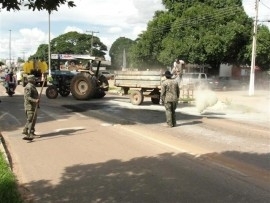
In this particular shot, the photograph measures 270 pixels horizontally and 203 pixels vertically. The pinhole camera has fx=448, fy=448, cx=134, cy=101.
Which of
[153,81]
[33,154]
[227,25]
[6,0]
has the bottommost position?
[33,154]

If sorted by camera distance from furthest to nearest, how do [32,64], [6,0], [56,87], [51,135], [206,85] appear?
[206,85], [32,64], [56,87], [51,135], [6,0]

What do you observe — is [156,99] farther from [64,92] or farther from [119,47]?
[119,47]

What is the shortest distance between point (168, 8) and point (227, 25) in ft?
25.6

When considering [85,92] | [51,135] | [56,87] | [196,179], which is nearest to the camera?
[196,179]

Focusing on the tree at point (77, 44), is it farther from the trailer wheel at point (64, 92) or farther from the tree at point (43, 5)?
the tree at point (43, 5)

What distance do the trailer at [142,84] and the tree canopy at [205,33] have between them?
57.9 ft

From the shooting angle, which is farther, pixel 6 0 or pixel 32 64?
pixel 32 64

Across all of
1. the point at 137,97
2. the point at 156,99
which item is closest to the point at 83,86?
the point at 137,97

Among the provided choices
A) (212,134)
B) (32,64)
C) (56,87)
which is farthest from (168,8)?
(212,134)

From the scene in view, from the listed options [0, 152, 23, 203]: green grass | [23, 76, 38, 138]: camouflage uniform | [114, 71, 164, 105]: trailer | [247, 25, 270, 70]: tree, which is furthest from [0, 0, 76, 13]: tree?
[247, 25, 270, 70]: tree

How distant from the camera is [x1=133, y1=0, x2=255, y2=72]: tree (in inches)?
1481

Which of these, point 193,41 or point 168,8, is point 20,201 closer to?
point 193,41

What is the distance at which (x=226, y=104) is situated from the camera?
2116 centimetres

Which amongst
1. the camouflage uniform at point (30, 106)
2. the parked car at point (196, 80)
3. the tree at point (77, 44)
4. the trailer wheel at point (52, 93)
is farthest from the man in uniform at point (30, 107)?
the tree at point (77, 44)
